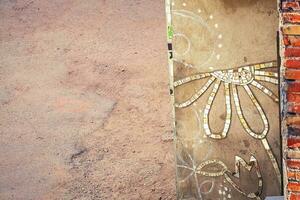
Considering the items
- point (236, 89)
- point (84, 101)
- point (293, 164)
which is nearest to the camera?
point (293, 164)

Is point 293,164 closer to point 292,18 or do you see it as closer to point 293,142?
point 293,142

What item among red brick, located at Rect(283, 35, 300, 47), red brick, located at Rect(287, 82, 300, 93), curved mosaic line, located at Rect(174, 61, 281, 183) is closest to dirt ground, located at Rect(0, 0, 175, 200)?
curved mosaic line, located at Rect(174, 61, 281, 183)

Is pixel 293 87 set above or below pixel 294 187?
above

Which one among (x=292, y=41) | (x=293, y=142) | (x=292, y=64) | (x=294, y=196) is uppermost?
(x=292, y=41)

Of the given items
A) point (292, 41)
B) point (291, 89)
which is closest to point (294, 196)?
point (291, 89)

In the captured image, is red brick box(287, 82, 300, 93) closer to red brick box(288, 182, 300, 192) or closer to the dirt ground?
red brick box(288, 182, 300, 192)

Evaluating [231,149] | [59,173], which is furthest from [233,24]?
[59,173]

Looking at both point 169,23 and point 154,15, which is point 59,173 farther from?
point 154,15
